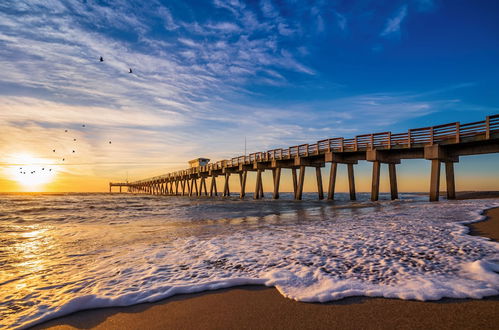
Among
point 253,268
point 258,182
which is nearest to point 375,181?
point 258,182

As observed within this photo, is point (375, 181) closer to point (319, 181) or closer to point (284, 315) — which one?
point (319, 181)

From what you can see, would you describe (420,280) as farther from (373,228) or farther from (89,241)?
(89,241)

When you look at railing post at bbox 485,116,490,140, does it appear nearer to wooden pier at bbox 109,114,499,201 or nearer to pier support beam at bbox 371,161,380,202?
wooden pier at bbox 109,114,499,201

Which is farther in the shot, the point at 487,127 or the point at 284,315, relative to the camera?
the point at 487,127

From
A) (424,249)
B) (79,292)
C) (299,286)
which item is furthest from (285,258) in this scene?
(79,292)

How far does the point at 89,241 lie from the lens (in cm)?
651

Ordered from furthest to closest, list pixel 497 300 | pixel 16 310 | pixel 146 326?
pixel 16 310
pixel 497 300
pixel 146 326

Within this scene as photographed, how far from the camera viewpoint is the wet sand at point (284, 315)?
2.11m

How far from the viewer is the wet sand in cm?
211

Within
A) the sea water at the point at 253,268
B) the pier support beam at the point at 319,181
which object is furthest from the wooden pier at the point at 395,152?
the sea water at the point at 253,268

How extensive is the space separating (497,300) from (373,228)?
421 cm

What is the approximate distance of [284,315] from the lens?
7.55ft

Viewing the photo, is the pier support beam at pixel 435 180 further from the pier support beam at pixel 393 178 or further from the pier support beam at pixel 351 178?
the pier support beam at pixel 351 178

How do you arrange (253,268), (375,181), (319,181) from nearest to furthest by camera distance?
1. (253,268)
2. (375,181)
3. (319,181)
